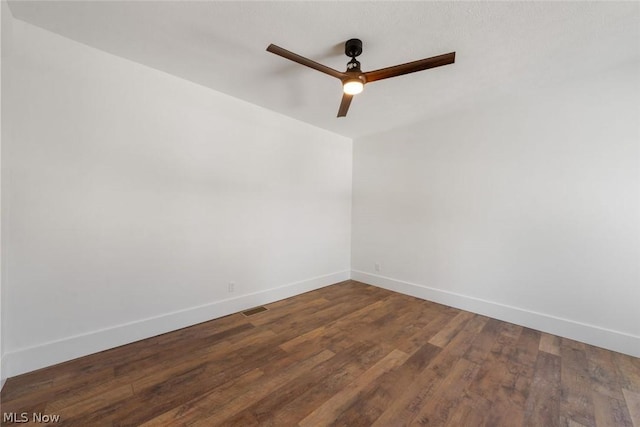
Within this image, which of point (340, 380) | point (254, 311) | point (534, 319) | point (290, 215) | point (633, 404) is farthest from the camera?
point (290, 215)

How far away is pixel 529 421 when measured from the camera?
1.54 meters

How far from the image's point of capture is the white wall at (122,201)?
187cm

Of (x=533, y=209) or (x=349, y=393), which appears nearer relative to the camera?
(x=349, y=393)

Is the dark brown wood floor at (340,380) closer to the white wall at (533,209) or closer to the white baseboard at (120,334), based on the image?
the white baseboard at (120,334)

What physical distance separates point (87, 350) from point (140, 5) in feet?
8.86

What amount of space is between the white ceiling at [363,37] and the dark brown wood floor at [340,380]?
8.51ft

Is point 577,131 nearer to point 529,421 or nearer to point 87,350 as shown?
point 529,421

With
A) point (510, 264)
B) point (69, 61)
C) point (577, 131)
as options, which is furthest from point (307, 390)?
point (577, 131)

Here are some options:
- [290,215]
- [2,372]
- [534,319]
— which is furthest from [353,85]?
[2,372]

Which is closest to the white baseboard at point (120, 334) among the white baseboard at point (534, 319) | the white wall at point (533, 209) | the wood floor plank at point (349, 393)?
the wood floor plank at point (349, 393)

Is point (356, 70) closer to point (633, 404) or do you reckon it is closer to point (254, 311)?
point (254, 311)

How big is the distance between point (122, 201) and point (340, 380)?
2.42 meters

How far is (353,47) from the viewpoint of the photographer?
1926mm

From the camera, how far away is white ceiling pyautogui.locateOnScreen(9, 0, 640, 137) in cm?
165
